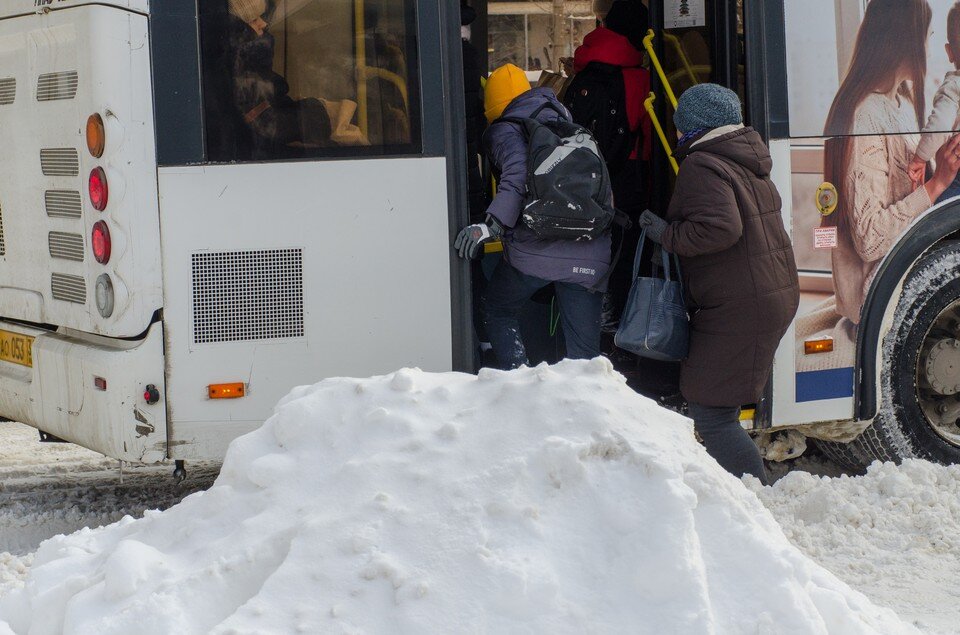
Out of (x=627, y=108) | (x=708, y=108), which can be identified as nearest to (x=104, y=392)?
(x=708, y=108)

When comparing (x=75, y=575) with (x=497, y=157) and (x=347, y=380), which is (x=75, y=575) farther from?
(x=497, y=157)

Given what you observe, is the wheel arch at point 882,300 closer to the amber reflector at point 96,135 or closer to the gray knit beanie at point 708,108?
the gray knit beanie at point 708,108

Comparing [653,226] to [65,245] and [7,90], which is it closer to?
[65,245]

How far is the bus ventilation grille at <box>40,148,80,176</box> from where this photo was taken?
4719 mm

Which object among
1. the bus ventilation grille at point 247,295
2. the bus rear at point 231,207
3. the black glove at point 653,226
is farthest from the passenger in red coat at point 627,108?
the bus ventilation grille at point 247,295

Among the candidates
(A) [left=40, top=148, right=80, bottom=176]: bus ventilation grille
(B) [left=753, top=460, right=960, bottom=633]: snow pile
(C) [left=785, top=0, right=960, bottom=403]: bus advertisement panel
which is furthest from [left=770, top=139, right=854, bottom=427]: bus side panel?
(A) [left=40, top=148, right=80, bottom=176]: bus ventilation grille

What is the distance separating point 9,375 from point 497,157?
7.81 feet

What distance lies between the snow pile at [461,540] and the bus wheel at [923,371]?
9.17 ft

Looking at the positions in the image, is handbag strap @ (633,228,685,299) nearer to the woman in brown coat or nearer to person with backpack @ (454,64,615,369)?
the woman in brown coat

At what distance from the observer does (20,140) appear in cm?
505

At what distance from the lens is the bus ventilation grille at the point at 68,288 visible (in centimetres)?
480

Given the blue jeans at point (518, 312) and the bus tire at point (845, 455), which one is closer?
the blue jeans at point (518, 312)

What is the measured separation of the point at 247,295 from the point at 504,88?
5.23 feet

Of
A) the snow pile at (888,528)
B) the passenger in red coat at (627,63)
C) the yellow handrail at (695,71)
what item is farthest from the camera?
the passenger in red coat at (627,63)
